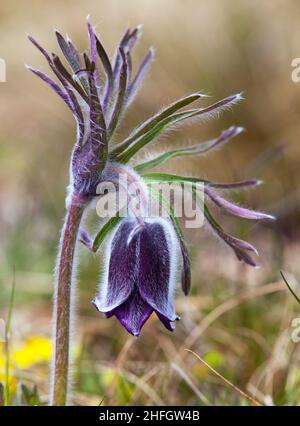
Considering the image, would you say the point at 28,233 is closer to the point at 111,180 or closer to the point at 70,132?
the point at 70,132

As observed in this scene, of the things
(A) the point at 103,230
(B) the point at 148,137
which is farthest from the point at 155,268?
(B) the point at 148,137

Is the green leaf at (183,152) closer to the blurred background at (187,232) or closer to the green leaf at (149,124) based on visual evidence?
the green leaf at (149,124)

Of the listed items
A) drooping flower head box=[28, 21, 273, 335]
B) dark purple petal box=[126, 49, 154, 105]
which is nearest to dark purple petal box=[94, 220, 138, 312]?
drooping flower head box=[28, 21, 273, 335]

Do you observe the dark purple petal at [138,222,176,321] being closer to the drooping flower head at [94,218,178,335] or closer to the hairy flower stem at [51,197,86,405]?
the drooping flower head at [94,218,178,335]

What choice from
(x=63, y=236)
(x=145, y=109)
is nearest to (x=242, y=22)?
(x=145, y=109)

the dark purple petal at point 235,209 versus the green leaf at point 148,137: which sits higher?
the green leaf at point 148,137

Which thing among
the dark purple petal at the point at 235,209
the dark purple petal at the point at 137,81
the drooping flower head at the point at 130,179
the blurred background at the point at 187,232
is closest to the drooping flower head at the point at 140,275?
the drooping flower head at the point at 130,179
